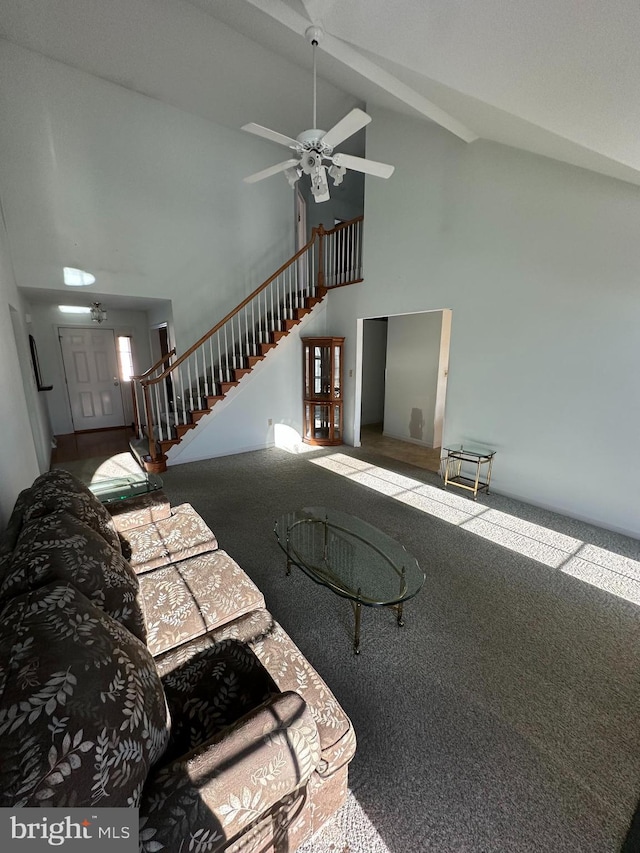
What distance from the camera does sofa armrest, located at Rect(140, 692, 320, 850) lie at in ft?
2.54

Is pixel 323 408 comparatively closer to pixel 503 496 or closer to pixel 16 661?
pixel 503 496

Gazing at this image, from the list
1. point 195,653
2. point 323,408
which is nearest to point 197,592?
point 195,653

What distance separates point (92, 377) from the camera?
6.48 meters

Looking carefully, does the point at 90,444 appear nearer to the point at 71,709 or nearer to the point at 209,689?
the point at 209,689

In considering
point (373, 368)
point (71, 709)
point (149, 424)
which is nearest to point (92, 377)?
point (149, 424)

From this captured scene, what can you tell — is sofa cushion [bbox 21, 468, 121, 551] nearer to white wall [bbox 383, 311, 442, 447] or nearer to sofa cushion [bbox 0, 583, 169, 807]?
sofa cushion [bbox 0, 583, 169, 807]

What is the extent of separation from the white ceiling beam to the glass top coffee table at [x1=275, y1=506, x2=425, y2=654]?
388 cm

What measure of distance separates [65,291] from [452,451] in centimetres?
529

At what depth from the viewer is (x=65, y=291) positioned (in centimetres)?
443

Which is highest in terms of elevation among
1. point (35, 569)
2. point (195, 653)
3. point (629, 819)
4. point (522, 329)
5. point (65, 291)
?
point (65, 291)

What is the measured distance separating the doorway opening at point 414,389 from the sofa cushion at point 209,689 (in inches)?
156

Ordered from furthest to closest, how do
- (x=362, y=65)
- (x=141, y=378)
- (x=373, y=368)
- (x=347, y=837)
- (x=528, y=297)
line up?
(x=373, y=368), (x=141, y=378), (x=528, y=297), (x=362, y=65), (x=347, y=837)

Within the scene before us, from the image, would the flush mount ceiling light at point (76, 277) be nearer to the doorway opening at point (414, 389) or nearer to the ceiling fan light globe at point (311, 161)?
the ceiling fan light globe at point (311, 161)

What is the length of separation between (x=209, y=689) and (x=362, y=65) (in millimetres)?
4712
